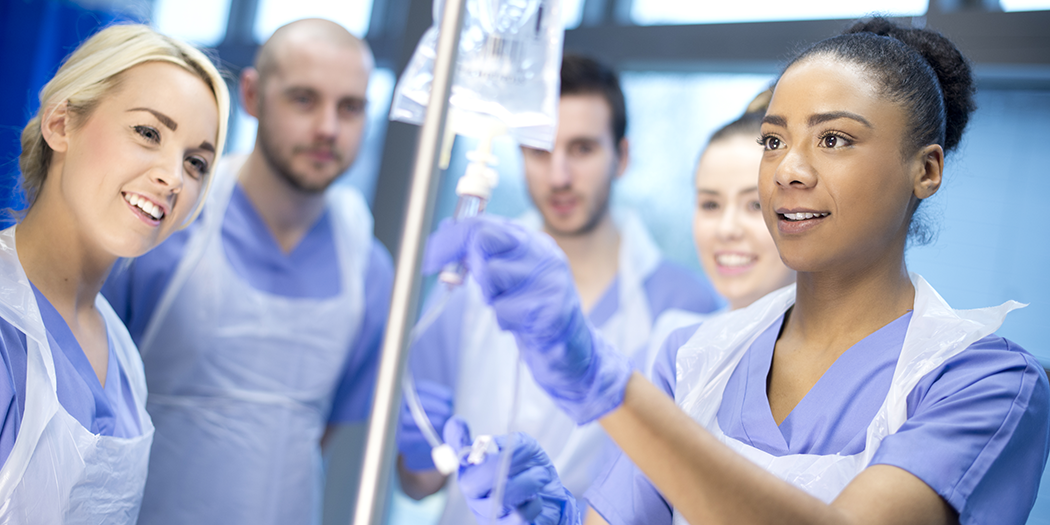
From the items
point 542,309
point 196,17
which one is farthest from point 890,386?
point 196,17

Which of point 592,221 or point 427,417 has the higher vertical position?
point 592,221

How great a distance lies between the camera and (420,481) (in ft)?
5.71

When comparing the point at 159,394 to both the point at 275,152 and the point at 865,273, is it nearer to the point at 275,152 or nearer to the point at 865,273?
the point at 275,152

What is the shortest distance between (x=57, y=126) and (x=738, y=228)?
4.02 feet

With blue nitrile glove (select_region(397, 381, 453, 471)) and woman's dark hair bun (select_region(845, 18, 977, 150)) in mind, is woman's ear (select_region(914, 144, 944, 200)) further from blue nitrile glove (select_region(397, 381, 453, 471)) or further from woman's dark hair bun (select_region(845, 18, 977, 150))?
blue nitrile glove (select_region(397, 381, 453, 471))

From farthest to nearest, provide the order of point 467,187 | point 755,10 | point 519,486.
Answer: point 755,10, point 519,486, point 467,187

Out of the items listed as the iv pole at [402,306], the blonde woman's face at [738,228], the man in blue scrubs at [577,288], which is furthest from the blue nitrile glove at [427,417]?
the iv pole at [402,306]

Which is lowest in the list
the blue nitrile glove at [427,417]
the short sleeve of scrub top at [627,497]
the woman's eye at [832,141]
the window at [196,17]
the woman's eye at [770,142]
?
the blue nitrile glove at [427,417]

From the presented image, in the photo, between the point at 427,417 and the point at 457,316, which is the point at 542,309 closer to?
the point at 427,417

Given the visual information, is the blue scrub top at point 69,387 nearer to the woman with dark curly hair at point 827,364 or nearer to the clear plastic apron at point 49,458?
the clear plastic apron at point 49,458

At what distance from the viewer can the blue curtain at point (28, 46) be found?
2.27 meters

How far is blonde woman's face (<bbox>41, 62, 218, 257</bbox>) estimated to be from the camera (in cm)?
104

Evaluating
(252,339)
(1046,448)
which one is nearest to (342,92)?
(252,339)

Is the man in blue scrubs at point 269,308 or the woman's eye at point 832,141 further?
the man in blue scrubs at point 269,308
